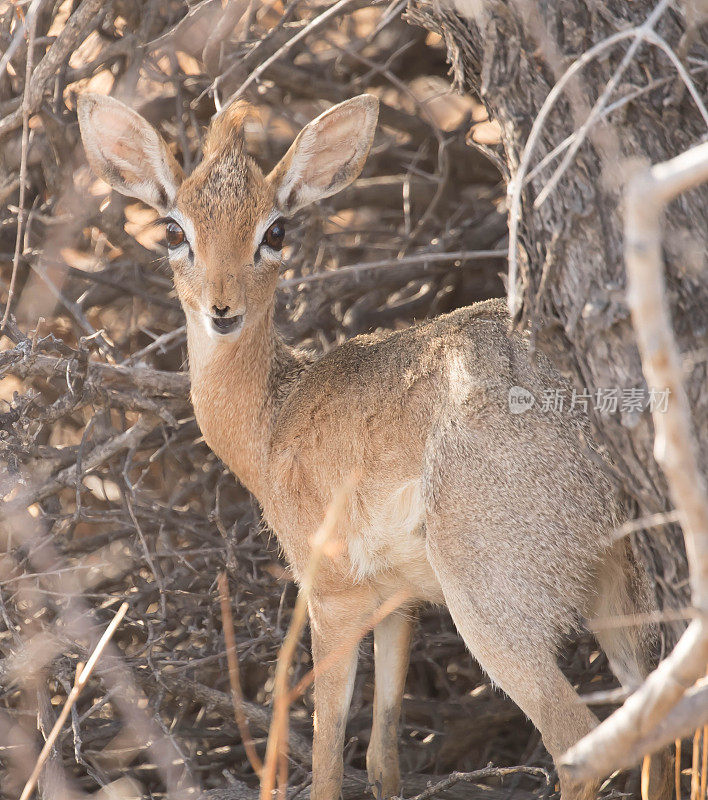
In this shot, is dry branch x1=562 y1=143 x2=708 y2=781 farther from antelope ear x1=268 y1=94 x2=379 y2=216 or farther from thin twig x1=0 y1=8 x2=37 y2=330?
antelope ear x1=268 y1=94 x2=379 y2=216

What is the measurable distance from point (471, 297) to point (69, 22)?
282 centimetres

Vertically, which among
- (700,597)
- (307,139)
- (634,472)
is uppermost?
(307,139)

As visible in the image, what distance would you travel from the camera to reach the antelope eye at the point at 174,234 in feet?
13.3

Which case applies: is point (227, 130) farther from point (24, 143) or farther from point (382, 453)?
point (382, 453)

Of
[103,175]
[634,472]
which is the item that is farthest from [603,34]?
[103,175]

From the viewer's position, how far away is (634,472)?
283 centimetres

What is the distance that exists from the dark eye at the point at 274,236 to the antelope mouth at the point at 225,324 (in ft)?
1.52

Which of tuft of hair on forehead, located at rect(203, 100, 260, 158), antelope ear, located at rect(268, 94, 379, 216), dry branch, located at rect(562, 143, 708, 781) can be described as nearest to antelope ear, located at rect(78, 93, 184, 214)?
tuft of hair on forehead, located at rect(203, 100, 260, 158)

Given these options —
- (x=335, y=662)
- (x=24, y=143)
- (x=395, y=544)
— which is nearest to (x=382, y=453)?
(x=395, y=544)

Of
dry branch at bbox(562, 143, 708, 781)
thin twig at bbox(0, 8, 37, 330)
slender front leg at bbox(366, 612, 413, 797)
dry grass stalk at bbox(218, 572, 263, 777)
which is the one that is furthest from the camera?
slender front leg at bbox(366, 612, 413, 797)

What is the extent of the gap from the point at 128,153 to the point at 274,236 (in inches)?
32.1

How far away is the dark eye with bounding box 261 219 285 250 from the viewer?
4.08 metres

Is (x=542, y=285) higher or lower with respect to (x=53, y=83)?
lower

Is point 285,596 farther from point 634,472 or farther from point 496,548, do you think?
point 634,472
